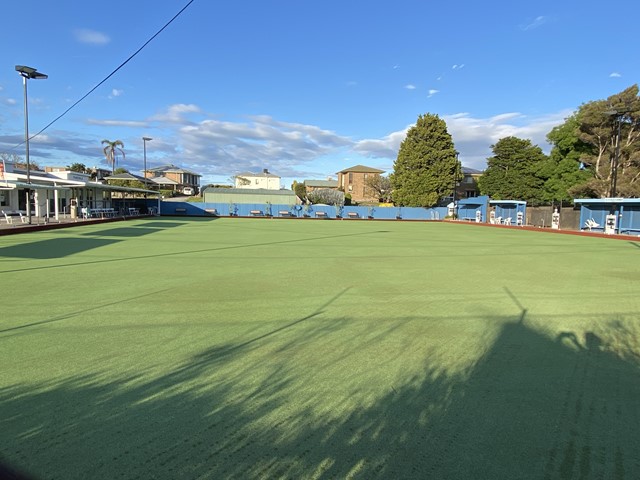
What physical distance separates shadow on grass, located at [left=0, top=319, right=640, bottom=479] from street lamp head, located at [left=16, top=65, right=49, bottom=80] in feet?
71.7

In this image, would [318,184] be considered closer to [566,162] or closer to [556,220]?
[566,162]

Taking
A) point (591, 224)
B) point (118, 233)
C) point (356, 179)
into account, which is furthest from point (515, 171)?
point (118, 233)

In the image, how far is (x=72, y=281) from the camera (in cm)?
796

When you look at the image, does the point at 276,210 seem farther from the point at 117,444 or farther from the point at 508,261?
the point at 117,444

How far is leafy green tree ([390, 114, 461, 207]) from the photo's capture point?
165ft

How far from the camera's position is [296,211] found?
158 ft

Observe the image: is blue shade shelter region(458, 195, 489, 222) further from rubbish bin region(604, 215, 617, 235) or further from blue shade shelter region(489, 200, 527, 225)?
rubbish bin region(604, 215, 617, 235)

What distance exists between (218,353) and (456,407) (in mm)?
2434

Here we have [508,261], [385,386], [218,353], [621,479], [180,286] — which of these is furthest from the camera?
[508,261]

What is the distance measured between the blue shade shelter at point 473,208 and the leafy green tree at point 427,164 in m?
4.89

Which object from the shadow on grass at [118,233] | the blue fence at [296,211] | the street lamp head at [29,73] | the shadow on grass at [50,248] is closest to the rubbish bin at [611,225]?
the blue fence at [296,211]

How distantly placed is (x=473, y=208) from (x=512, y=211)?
7.34 metres

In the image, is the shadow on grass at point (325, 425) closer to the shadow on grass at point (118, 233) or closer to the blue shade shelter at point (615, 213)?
the shadow on grass at point (118, 233)

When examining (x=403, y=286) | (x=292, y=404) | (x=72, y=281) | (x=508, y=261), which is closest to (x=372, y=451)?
(x=292, y=404)
